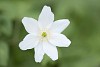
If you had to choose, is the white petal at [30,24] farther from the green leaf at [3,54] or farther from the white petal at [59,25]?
the green leaf at [3,54]

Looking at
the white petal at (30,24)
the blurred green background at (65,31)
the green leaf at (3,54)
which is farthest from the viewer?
the blurred green background at (65,31)

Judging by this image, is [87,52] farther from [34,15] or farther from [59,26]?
[59,26]

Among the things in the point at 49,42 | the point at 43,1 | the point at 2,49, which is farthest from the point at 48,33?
the point at 43,1

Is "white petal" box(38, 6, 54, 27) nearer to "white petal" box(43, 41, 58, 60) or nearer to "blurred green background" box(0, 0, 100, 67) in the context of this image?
"white petal" box(43, 41, 58, 60)

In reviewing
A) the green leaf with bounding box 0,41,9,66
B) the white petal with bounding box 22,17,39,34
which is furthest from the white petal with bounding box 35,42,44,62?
the green leaf with bounding box 0,41,9,66

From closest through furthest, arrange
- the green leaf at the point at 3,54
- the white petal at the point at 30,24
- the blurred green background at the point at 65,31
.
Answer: the white petal at the point at 30,24 → the green leaf at the point at 3,54 → the blurred green background at the point at 65,31

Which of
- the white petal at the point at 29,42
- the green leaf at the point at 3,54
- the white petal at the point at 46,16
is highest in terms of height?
the white petal at the point at 46,16

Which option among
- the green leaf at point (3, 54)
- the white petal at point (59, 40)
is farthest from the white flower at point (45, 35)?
→ the green leaf at point (3, 54)
